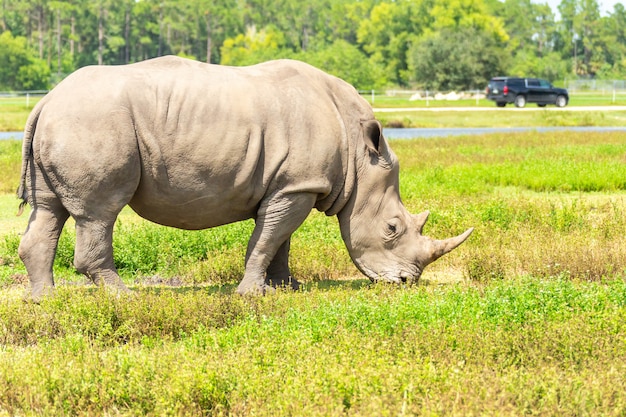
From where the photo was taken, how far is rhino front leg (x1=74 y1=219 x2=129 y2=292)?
28.6 feet

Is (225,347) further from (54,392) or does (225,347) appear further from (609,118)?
(609,118)

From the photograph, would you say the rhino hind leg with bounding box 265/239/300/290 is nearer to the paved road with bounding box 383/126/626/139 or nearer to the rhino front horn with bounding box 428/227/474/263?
the rhino front horn with bounding box 428/227/474/263

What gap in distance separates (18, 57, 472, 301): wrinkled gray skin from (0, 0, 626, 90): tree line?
61424 millimetres

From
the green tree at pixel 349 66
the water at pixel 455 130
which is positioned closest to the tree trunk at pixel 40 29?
the green tree at pixel 349 66

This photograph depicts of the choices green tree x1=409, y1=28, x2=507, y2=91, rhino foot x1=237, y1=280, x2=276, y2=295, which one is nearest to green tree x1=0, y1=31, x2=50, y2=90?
green tree x1=409, y1=28, x2=507, y2=91

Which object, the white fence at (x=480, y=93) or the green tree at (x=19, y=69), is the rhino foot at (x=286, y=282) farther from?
the green tree at (x=19, y=69)

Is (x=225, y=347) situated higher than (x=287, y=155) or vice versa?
(x=287, y=155)

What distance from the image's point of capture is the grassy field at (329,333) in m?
5.93

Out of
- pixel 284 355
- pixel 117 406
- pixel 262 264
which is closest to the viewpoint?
pixel 117 406

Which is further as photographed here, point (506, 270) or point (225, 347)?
point (506, 270)

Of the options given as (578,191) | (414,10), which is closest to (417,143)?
(578,191)

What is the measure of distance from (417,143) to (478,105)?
99.6 ft

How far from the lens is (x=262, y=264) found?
9.45 meters

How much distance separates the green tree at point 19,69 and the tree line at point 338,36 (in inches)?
3.3
